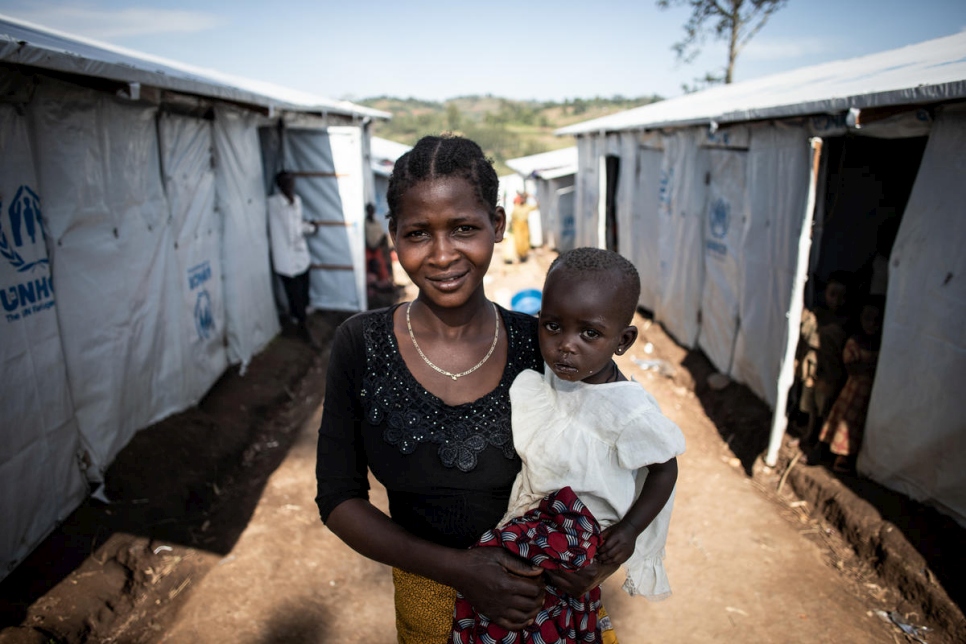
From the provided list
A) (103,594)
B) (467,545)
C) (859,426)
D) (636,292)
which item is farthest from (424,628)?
(859,426)

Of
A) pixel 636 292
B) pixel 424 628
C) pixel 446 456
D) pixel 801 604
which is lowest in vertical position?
pixel 801 604

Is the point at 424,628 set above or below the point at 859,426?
above

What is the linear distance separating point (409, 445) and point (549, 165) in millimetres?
15823

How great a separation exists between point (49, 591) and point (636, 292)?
3.33 m

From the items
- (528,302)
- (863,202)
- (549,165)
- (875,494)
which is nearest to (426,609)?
(875,494)

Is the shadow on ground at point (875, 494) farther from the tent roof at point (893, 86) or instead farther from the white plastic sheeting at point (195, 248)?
the white plastic sheeting at point (195, 248)

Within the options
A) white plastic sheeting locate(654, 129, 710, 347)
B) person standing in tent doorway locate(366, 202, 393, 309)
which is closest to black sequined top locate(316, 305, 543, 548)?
white plastic sheeting locate(654, 129, 710, 347)

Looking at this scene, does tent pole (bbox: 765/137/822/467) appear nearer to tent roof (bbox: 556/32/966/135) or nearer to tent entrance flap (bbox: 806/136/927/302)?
tent roof (bbox: 556/32/966/135)

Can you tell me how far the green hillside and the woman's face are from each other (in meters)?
29.4

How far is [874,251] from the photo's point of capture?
589cm

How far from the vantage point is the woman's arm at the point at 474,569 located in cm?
121

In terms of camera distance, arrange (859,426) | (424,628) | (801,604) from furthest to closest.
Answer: (859,426) < (801,604) < (424,628)

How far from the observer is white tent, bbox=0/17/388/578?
3.02 m

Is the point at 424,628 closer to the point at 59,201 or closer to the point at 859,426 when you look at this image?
the point at 59,201
